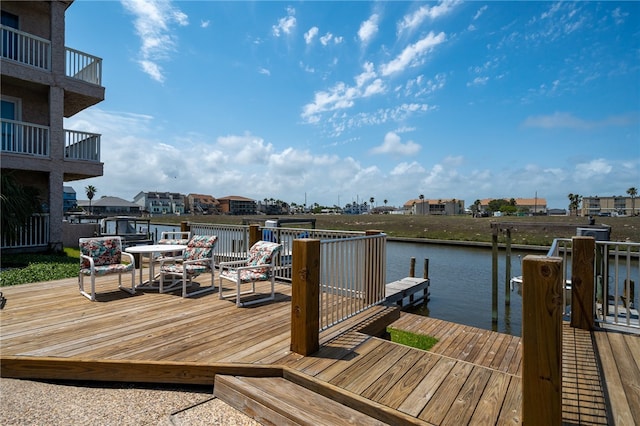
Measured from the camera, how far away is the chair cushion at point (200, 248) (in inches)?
226

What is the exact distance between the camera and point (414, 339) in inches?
233

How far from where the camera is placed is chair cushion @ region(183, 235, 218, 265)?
575 centimetres

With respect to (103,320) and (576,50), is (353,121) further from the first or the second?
(103,320)

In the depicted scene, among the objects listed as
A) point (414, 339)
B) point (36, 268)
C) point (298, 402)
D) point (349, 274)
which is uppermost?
point (349, 274)

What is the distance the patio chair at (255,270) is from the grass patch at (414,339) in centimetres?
256

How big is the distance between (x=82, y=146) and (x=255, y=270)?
31.8ft

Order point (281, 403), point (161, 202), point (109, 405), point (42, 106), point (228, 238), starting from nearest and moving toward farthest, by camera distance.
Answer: point (281, 403) < point (109, 405) < point (228, 238) < point (42, 106) < point (161, 202)

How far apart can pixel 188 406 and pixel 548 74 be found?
708 inches

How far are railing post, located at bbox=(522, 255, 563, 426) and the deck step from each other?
0.97 metres

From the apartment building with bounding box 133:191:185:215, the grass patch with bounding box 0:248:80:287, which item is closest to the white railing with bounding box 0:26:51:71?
the grass patch with bounding box 0:248:80:287

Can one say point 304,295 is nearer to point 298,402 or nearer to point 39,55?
point 298,402

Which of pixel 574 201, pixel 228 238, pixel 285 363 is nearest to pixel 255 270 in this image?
pixel 285 363

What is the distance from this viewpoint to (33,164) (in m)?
9.55

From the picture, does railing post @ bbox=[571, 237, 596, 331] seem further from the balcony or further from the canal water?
the balcony
